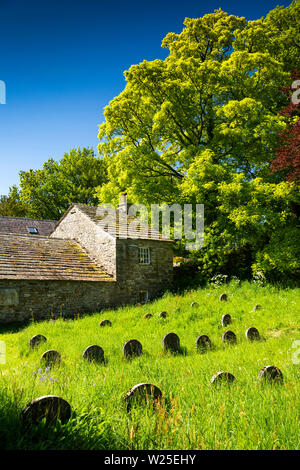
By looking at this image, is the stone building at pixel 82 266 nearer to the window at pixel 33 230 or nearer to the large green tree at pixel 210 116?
the large green tree at pixel 210 116

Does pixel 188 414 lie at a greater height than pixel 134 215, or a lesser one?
lesser

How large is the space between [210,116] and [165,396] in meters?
18.5

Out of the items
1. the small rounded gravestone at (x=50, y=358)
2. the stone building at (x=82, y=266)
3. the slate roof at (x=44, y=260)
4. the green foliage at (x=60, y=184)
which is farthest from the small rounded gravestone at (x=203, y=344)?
the green foliage at (x=60, y=184)

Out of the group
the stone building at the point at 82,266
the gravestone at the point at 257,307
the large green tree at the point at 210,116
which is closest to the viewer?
the gravestone at the point at 257,307

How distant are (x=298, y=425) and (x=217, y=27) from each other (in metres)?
23.3

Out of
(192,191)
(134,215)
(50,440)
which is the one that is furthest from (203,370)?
(134,215)

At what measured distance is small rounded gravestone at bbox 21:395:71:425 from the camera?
307 cm

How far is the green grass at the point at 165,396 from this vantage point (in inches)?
123

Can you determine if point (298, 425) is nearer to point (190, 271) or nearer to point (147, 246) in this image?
point (147, 246)

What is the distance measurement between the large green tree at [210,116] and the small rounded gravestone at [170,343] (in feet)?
31.0

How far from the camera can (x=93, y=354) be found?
6.72 m

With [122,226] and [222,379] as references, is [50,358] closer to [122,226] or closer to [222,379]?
[222,379]

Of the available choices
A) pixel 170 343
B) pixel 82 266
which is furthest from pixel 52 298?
pixel 170 343
